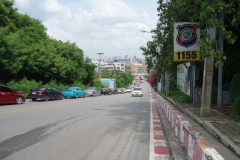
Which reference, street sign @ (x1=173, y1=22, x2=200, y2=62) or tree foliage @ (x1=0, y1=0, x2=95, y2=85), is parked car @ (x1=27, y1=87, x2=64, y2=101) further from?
street sign @ (x1=173, y1=22, x2=200, y2=62)

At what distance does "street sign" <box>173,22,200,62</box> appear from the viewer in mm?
12156

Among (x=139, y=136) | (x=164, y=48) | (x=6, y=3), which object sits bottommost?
(x=139, y=136)

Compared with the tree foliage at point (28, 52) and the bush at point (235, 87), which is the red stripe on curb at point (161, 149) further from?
the tree foliage at point (28, 52)

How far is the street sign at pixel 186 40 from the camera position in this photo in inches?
479

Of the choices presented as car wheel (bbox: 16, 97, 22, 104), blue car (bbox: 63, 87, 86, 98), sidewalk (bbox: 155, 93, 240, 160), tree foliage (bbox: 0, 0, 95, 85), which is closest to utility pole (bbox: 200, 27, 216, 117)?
sidewalk (bbox: 155, 93, 240, 160)

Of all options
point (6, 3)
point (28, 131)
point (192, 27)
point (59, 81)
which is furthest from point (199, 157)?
Answer: point (59, 81)

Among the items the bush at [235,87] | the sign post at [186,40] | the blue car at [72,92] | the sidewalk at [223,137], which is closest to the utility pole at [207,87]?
the sidewalk at [223,137]

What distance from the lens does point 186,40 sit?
12.6 m

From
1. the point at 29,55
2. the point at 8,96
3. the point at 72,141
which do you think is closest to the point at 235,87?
the point at 72,141

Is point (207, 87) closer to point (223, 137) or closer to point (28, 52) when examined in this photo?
point (223, 137)

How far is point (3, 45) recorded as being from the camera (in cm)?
2262

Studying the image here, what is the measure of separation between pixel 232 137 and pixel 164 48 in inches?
450

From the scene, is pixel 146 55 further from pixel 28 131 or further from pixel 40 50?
pixel 40 50

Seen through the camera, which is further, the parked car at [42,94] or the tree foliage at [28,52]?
the tree foliage at [28,52]
